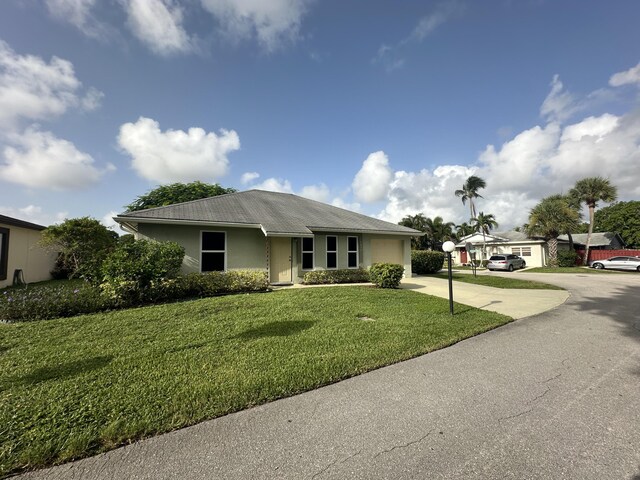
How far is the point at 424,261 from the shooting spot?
19.8 metres

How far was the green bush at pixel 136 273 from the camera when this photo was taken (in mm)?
7812

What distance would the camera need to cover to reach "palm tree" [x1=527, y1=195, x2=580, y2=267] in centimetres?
2662

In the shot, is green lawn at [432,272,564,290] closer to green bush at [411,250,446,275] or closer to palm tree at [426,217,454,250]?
green bush at [411,250,446,275]

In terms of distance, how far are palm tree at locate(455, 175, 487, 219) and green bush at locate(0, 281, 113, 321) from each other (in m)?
46.4

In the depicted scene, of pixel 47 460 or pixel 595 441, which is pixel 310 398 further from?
pixel 595 441

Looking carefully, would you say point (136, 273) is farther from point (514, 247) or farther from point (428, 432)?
point (514, 247)

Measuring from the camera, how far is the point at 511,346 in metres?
5.07

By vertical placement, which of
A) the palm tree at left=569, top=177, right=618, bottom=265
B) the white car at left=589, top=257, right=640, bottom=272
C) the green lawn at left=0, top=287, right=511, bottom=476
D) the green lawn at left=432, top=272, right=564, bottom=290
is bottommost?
the green lawn at left=432, top=272, right=564, bottom=290

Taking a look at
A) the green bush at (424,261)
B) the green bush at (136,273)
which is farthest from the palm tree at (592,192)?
the green bush at (136,273)

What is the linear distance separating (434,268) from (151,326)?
1873cm

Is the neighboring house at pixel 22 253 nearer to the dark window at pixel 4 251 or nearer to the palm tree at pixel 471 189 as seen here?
the dark window at pixel 4 251

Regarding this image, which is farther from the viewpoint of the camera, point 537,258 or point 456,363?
point 537,258

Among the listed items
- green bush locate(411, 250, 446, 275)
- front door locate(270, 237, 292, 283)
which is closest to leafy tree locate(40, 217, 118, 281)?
front door locate(270, 237, 292, 283)

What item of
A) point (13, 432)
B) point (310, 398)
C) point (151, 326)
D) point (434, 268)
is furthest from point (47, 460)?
point (434, 268)
